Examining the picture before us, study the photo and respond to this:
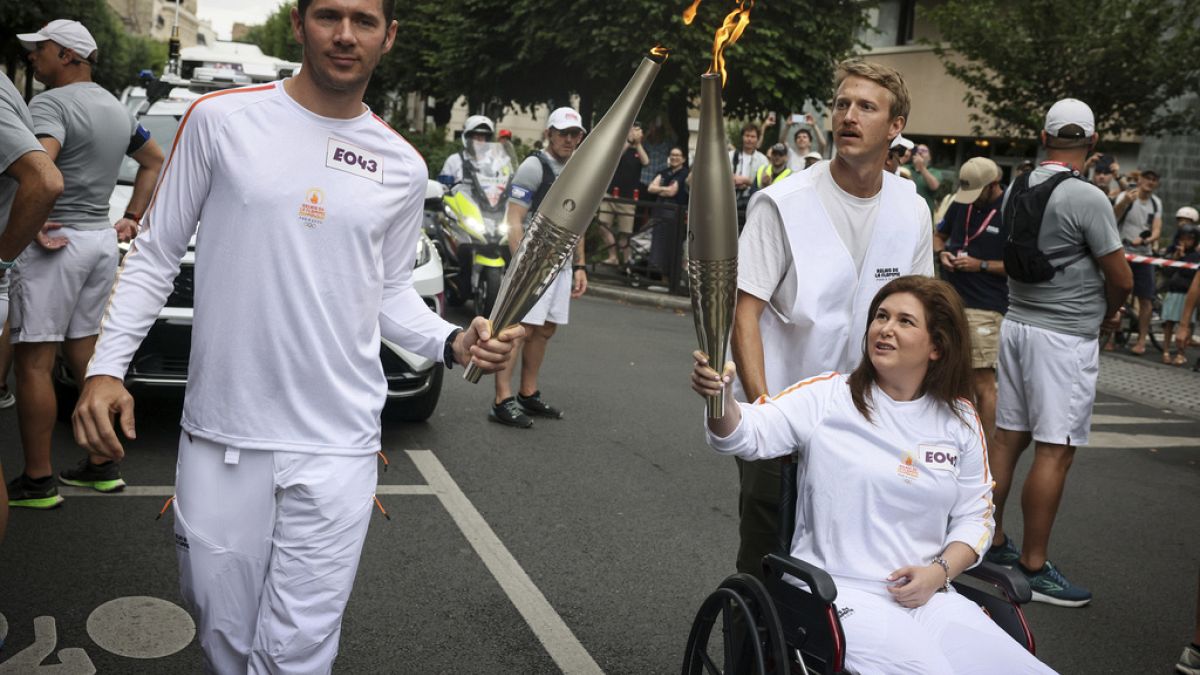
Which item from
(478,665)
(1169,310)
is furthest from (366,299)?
(1169,310)

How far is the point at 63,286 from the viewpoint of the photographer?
563 centimetres

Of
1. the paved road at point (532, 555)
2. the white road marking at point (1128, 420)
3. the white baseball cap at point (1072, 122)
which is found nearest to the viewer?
the paved road at point (532, 555)

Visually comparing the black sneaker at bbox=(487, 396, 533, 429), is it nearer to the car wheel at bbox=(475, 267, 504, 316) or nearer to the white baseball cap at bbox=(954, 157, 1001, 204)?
the white baseball cap at bbox=(954, 157, 1001, 204)

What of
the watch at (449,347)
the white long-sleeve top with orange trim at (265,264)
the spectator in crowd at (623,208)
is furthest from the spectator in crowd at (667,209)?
the white long-sleeve top with orange trim at (265,264)

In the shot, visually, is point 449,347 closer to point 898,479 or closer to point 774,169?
point 898,479

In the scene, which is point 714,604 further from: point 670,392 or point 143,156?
point 670,392

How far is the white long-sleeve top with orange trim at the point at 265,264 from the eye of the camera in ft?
9.72

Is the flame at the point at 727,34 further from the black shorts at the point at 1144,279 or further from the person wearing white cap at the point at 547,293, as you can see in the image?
the black shorts at the point at 1144,279

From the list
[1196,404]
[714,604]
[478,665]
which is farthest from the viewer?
[1196,404]

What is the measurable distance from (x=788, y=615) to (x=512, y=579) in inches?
86.2

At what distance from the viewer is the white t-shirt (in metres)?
3.81

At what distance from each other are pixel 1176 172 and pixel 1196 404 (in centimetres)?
1522

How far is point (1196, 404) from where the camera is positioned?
39.6 ft

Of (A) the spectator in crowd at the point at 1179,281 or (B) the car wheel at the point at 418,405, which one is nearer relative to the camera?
(B) the car wheel at the point at 418,405
